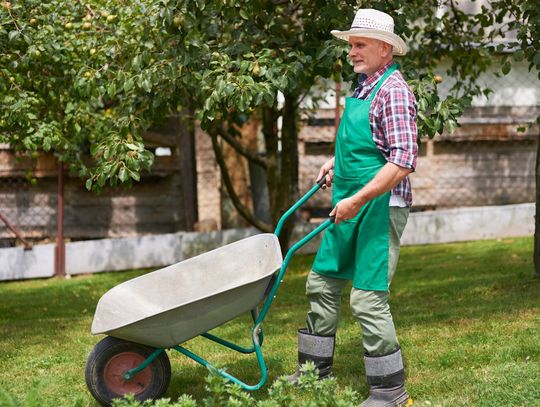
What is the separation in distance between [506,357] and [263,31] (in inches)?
115

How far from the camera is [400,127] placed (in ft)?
14.2

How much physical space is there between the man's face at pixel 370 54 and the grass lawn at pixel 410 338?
1.61 m

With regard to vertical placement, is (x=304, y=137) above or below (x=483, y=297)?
above

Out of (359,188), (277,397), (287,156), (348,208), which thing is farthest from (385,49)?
(287,156)

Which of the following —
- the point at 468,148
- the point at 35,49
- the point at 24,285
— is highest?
the point at 35,49

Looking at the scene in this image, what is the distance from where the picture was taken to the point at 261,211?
1215cm

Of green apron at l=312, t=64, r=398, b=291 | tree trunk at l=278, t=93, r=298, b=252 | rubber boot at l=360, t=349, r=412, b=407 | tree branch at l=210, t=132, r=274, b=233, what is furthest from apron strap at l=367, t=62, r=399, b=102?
tree branch at l=210, t=132, r=274, b=233

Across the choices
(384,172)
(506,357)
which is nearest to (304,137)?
(506,357)

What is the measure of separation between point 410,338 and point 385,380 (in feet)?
5.39

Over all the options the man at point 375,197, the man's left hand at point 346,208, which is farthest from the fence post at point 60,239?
the man's left hand at point 346,208

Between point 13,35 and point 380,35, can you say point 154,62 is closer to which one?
point 13,35

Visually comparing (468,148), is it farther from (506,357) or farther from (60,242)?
(506,357)

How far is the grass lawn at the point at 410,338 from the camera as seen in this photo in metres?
4.93

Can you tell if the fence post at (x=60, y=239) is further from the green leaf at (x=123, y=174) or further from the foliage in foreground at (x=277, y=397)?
the foliage in foreground at (x=277, y=397)
